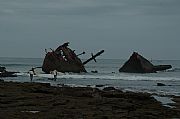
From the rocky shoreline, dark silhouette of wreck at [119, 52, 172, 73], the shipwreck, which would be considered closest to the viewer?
the rocky shoreline

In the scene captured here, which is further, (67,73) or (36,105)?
(67,73)

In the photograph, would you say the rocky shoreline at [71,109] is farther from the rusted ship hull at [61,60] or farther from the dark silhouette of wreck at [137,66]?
the dark silhouette of wreck at [137,66]

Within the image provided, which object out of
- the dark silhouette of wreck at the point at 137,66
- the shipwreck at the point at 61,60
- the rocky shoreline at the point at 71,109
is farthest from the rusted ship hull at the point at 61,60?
the rocky shoreline at the point at 71,109

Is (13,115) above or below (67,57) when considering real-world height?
below

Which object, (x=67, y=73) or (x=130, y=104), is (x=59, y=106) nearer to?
(x=130, y=104)

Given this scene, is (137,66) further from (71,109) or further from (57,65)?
(71,109)

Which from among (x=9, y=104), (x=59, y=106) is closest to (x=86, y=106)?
(x=59, y=106)

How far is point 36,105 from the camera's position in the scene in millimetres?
22047

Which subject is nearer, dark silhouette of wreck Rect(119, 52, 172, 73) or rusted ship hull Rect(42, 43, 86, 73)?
rusted ship hull Rect(42, 43, 86, 73)

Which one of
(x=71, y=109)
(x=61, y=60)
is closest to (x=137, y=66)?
(x=61, y=60)

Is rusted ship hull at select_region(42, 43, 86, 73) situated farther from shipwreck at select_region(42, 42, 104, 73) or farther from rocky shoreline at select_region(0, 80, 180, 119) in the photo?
rocky shoreline at select_region(0, 80, 180, 119)

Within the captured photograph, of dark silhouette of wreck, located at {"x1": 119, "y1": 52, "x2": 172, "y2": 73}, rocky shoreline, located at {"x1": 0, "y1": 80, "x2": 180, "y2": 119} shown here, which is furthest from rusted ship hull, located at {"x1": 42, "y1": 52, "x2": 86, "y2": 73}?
rocky shoreline, located at {"x1": 0, "y1": 80, "x2": 180, "y2": 119}

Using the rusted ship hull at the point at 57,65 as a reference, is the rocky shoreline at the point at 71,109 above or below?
below

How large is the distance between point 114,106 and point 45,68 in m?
54.5
